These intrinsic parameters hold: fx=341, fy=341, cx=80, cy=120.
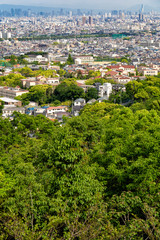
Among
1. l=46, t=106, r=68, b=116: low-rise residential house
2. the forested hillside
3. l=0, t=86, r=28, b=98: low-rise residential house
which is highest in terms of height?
the forested hillside

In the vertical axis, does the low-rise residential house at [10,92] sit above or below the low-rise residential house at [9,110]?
below

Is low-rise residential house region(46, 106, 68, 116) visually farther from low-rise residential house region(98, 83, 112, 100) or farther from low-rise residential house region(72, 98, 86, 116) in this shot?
low-rise residential house region(98, 83, 112, 100)

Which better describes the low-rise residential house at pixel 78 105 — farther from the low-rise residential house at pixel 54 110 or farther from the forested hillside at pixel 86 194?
the forested hillside at pixel 86 194

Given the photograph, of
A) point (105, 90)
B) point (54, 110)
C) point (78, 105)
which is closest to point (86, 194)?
point (54, 110)

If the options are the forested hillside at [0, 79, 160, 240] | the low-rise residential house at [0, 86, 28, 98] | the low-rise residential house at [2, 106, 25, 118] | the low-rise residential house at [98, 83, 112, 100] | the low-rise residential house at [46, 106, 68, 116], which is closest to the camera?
the forested hillside at [0, 79, 160, 240]

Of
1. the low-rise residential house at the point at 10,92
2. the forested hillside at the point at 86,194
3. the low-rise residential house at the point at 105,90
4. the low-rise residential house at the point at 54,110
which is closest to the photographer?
the forested hillside at the point at 86,194

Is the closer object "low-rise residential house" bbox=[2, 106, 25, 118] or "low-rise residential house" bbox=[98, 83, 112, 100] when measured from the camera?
"low-rise residential house" bbox=[2, 106, 25, 118]

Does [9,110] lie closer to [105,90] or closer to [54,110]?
[54,110]

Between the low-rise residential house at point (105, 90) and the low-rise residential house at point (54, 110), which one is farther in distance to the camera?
the low-rise residential house at point (105, 90)

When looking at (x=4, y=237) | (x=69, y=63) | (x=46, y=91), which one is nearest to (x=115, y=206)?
(x=4, y=237)

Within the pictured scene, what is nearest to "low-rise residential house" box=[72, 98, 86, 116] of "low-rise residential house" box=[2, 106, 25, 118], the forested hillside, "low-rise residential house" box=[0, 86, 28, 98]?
"low-rise residential house" box=[2, 106, 25, 118]

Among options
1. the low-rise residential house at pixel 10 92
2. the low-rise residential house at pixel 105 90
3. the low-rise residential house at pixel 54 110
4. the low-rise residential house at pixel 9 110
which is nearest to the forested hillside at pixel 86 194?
the low-rise residential house at pixel 9 110
